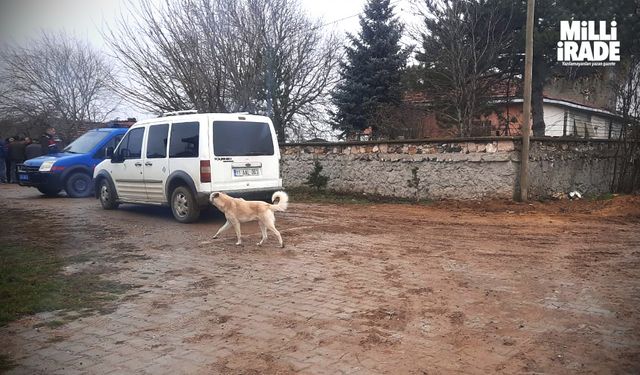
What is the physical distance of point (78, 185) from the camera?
13078 millimetres

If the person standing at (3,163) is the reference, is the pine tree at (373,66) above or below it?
above

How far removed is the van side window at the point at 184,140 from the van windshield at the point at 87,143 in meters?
5.71

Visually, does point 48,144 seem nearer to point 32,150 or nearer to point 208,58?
point 32,150

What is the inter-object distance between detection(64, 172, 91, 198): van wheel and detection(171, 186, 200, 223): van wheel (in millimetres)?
5612

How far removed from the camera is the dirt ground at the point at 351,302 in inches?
130

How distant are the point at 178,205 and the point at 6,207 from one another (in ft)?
17.3

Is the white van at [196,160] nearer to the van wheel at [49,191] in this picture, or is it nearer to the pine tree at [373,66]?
the van wheel at [49,191]

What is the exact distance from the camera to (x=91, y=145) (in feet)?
43.6

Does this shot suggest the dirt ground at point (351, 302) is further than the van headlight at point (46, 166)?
No

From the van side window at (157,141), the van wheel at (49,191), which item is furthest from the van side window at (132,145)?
the van wheel at (49,191)

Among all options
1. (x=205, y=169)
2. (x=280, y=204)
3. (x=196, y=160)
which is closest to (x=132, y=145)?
(x=196, y=160)

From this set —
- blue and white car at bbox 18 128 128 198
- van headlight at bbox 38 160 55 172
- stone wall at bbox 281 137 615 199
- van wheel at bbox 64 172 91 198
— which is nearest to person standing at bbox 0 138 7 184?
blue and white car at bbox 18 128 128 198

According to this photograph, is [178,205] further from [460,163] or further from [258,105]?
[258,105]

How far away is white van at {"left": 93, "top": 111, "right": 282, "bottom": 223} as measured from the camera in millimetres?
8391
